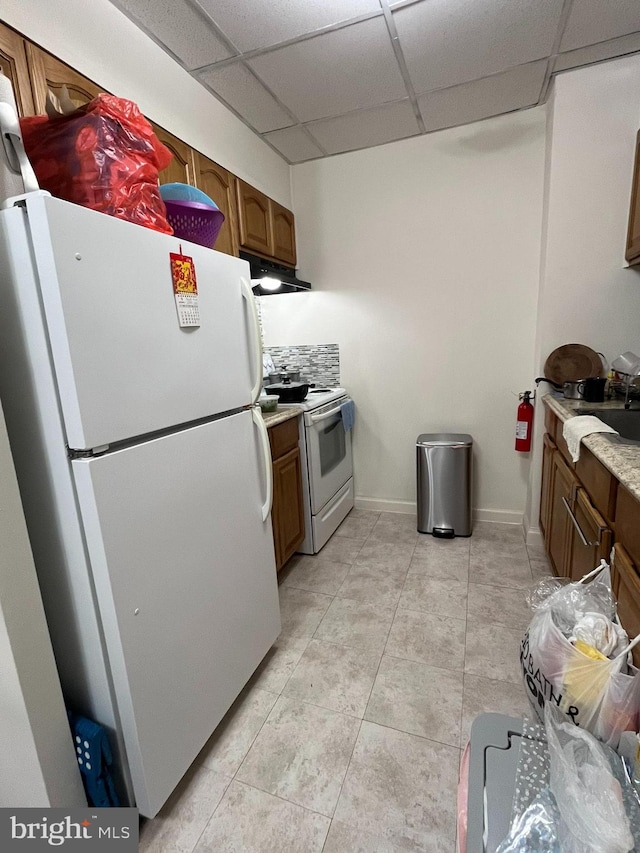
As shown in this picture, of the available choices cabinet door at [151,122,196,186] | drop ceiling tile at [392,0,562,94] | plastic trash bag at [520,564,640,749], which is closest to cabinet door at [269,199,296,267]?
cabinet door at [151,122,196,186]

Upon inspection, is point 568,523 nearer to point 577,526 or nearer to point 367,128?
point 577,526

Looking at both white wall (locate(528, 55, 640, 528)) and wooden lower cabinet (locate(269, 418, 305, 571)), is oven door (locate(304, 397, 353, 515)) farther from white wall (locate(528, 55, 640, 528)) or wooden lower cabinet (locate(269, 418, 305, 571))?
white wall (locate(528, 55, 640, 528))

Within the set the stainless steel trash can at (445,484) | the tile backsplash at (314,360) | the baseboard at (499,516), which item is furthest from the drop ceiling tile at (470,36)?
the baseboard at (499,516)

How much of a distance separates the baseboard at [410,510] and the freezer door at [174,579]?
5.57 feet

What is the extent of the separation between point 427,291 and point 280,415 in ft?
4.61

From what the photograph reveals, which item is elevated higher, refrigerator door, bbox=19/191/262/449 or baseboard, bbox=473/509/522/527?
refrigerator door, bbox=19/191/262/449

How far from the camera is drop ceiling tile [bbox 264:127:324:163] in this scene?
237cm

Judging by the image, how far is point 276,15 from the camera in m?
1.52

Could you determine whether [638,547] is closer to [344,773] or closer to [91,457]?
[344,773]

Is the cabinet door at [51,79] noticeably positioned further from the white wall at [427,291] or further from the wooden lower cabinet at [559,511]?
the wooden lower cabinet at [559,511]

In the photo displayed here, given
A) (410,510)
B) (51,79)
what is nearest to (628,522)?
(410,510)

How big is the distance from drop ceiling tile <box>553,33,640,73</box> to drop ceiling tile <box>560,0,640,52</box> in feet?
0.13

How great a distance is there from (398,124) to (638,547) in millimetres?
2487

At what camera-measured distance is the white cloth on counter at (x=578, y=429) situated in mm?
1356
